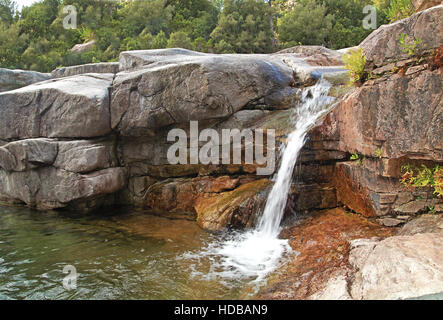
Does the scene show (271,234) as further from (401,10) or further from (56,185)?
(56,185)

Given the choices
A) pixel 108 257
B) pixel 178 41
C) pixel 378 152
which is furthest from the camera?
pixel 178 41

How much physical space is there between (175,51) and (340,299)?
34.6ft

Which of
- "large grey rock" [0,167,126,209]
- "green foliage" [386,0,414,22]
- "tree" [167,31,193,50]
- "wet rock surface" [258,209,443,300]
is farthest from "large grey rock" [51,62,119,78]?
"tree" [167,31,193,50]

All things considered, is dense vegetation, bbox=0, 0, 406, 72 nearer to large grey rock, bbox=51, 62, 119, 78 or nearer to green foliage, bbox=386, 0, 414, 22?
large grey rock, bbox=51, 62, 119, 78

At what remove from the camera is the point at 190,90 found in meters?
8.95

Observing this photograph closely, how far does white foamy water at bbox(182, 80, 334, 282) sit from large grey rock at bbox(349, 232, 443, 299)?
5.54 ft

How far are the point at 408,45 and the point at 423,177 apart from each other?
2410 millimetres

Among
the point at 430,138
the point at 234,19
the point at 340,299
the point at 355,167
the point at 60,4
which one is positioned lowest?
the point at 340,299

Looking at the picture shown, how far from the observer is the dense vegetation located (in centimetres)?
2402

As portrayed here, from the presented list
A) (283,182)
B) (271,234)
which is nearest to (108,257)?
(271,234)
